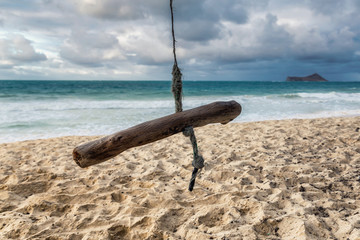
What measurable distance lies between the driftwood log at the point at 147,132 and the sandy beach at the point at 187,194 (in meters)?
0.75

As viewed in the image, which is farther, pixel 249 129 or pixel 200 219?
pixel 249 129

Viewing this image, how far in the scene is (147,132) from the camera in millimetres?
2227

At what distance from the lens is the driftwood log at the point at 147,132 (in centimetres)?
212

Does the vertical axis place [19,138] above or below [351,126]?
below

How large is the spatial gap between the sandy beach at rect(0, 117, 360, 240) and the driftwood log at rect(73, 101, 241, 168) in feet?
2.46

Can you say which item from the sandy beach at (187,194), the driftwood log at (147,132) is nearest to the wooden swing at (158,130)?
the driftwood log at (147,132)

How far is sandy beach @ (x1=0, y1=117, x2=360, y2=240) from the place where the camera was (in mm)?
2367

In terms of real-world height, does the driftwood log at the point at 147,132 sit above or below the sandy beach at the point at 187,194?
above

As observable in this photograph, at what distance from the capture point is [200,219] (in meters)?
2.52

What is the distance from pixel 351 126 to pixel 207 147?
3969 millimetres

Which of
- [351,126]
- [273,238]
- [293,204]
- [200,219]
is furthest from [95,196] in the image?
[351,126]

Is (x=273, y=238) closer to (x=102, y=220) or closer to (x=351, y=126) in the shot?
(x=102, y=220)

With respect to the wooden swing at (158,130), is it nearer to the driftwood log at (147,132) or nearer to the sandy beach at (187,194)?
the driftwood log at (147,132)

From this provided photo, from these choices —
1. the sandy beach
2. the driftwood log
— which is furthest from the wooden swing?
the sandy beach
